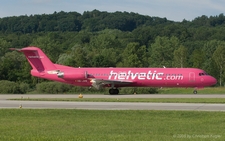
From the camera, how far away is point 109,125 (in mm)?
20656

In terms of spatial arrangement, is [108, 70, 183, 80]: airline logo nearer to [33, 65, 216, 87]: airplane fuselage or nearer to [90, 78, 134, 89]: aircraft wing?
[33, 65, 216, 87]: airplane fuselage

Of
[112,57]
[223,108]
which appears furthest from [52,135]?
[112,57]

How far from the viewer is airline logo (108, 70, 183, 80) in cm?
4847

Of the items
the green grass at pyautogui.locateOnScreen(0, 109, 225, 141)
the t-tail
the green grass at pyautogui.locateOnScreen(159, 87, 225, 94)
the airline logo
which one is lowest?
the green grass at pyautogui.locateOnScreen(159, 87, 225, 94)

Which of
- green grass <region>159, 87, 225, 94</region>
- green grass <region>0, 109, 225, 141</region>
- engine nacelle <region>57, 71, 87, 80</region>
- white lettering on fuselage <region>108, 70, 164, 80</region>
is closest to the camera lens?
green grass <region>0, 109, 225, 141</region>

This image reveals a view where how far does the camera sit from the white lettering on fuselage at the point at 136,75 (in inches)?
1917

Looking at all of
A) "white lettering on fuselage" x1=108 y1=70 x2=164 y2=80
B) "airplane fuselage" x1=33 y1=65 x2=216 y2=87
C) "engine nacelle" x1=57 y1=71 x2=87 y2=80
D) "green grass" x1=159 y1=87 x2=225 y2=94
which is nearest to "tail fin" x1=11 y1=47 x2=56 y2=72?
"airplane fuselage" x1=33 y1=65 x2=216 y2=87

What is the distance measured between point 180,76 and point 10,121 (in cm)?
2873

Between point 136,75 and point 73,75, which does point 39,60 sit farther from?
point 136,75

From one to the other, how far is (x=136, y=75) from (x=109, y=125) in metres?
28.8

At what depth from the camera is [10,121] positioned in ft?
72.9

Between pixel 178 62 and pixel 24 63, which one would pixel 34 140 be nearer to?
pixel 24 63

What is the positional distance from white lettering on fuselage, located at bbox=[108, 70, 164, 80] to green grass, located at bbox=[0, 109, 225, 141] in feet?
75.0

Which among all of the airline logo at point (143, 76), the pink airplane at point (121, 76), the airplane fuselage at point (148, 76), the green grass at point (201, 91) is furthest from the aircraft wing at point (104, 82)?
the green grass at point (201, 91)
